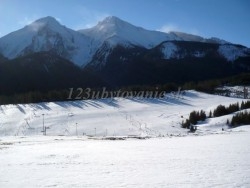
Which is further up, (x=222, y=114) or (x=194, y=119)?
(x=222, y=114)

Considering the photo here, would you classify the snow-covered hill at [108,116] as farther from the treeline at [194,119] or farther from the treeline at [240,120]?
the treeline at [240,120]

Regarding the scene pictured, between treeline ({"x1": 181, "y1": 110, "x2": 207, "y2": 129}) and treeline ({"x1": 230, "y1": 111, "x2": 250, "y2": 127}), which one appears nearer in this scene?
treeline ({"x1": 230, "y1": 111, "x2": 250, "y2": 127})

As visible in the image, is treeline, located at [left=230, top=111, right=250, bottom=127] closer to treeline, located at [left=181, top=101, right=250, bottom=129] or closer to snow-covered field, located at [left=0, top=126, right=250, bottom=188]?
treeline, located at [left=181, top=101, right=250, bottom=129]

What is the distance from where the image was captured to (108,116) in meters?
102

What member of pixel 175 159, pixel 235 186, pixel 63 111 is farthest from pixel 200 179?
pixel 63 111

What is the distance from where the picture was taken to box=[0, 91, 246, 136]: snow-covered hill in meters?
85.4

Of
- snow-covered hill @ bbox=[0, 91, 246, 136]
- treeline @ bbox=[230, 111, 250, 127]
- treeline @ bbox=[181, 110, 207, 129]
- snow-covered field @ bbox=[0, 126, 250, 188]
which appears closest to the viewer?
snow-covered field @ bbox=[0, 126, 250, 188]

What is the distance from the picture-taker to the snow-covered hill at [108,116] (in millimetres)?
85438

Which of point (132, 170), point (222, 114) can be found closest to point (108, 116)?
point (222, 114)

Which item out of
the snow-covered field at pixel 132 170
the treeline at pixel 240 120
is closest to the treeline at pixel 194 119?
the treeline at pixel 240 120

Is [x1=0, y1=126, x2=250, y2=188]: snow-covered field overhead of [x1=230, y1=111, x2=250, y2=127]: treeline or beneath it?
beneath

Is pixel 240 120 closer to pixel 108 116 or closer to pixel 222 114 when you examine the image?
pixel 222 114

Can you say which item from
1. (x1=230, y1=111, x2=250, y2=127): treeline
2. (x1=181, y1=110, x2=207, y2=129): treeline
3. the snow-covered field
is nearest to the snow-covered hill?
(x1=181, y1=110, x2=207, y2=129): treeline

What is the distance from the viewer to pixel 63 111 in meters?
110
